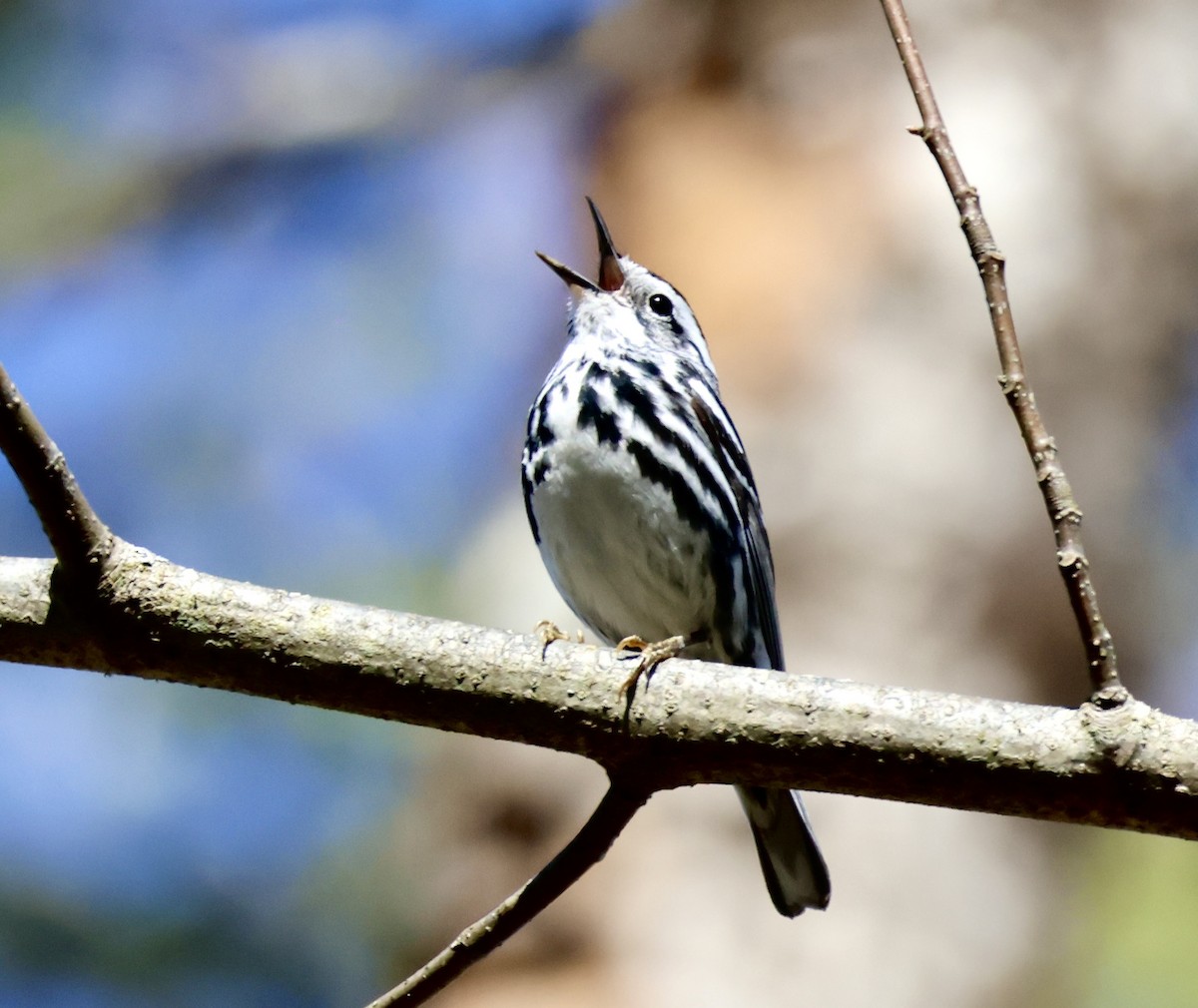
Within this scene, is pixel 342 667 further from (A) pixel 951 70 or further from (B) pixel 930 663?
(A) pixel 951 70

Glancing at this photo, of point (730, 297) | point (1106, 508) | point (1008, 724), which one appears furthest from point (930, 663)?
point (1008, 724)

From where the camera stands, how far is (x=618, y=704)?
202 cm

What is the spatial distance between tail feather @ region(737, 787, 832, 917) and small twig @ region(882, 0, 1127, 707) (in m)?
1.48

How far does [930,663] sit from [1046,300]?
150 cm

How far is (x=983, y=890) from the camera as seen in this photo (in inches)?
156

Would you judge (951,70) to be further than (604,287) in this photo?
Yes

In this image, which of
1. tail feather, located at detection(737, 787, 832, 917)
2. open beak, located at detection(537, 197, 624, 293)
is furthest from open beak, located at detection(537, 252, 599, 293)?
tail feather, located at detection(737, 787, 832, 917)

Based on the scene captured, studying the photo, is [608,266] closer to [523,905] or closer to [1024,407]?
[1024,407]

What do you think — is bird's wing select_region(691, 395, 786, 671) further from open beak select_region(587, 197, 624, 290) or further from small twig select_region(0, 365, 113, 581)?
small twig select_region(0, 365, 113, 581)

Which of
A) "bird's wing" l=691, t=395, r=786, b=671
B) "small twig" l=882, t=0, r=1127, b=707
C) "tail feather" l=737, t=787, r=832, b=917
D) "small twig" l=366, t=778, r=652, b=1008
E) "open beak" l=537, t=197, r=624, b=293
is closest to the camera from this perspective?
"small twig" l=882, t=0, r=1127, b=707

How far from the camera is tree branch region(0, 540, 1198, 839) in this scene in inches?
75.0

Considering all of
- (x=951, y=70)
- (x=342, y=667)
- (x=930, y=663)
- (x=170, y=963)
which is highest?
(x=951, y=70)

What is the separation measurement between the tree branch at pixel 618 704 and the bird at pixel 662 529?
1.38 m

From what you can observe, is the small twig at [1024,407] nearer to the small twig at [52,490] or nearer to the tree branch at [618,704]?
the tree branch at [618,704]
